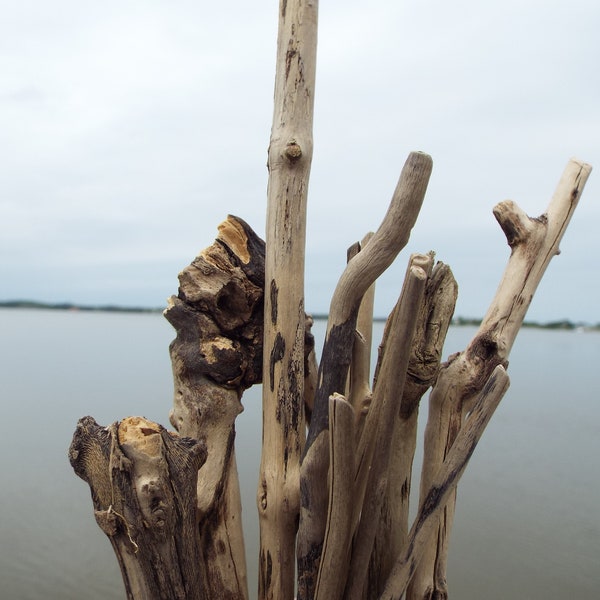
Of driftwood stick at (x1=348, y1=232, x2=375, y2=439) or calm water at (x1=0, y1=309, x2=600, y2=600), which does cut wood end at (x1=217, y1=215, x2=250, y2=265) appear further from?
calm water at (x1=0, y1=309, x2=600, y2=600)

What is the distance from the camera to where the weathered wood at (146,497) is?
114 centimetres

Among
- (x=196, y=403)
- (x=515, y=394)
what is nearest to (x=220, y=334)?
(x=196, y=403)

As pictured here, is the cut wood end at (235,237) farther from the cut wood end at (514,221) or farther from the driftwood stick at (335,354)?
the cut wood end at (514,221)

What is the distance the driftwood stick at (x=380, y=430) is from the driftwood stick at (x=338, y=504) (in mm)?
36

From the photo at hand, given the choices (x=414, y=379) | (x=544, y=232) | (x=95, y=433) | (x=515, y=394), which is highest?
(x=544, y=232)

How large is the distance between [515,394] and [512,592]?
3.17 meters

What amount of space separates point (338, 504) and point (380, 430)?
17cm

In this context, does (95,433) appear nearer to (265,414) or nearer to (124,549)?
(124,549)

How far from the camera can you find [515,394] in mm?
5383

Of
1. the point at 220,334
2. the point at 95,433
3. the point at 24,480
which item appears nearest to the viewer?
the point at 95,433

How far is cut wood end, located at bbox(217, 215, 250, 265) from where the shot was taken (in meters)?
1.46

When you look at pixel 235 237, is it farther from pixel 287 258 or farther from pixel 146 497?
pixel 146 497

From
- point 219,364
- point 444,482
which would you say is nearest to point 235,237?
point 219,364

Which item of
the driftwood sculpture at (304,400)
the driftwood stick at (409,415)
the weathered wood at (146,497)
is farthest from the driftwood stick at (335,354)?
the weathered wood at (146,497)
